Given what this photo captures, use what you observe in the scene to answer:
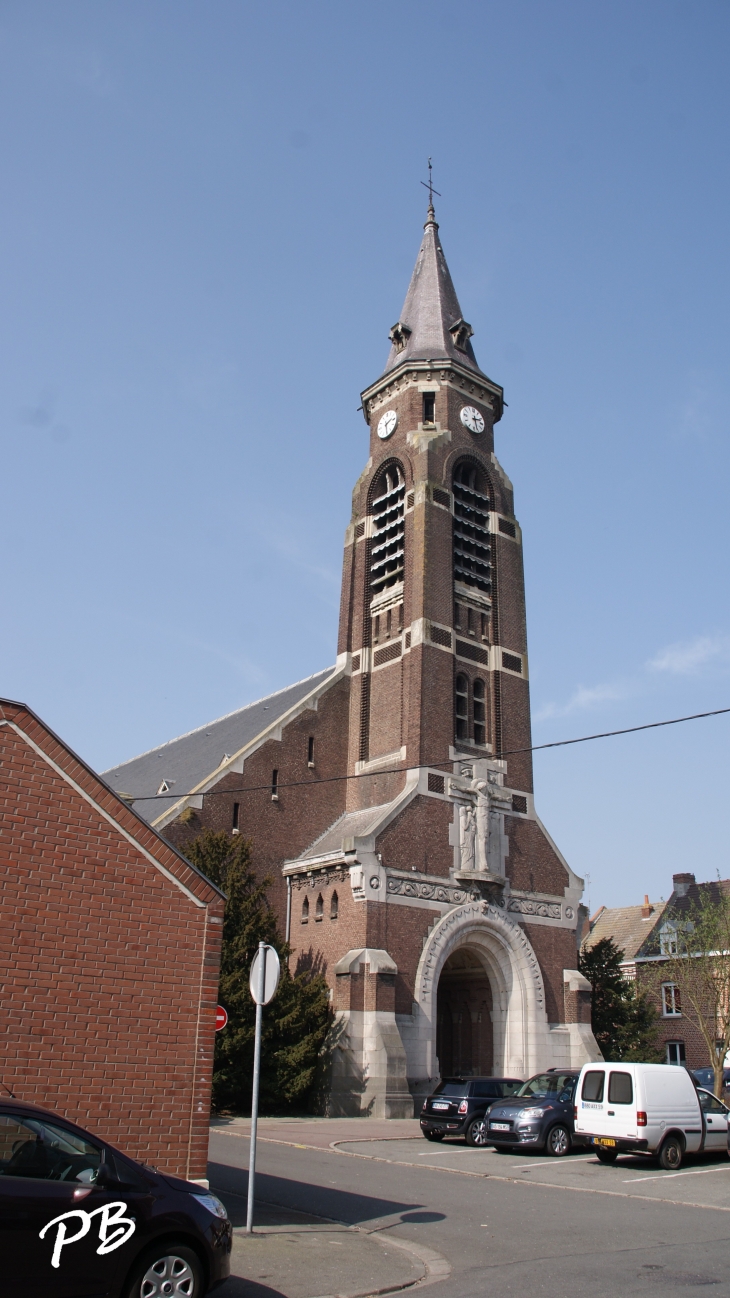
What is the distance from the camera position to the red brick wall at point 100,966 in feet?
33.4

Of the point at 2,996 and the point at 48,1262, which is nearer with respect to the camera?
the point at 48,1262

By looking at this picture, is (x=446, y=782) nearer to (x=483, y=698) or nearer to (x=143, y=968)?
(x=483, y=698)

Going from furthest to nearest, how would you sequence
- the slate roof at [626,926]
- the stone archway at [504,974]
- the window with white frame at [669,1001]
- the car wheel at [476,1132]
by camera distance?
the slate roof at [626,926]
the window with white frame at [669,1001]
the stone archway at [504,974]
the car wheel at [476,1132]

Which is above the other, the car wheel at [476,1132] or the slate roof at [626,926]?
the slate roof at [626,926]

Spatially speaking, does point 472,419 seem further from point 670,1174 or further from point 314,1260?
point 314,1260

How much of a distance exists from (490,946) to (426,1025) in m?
4.02

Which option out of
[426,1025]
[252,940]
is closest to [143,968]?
[252,940]

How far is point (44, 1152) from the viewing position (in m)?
6.88

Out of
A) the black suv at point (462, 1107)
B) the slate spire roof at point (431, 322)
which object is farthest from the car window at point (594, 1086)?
the slate spire roof at point (431, 322)

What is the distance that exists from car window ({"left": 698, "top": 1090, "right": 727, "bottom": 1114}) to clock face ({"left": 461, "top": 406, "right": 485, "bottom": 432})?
2666cm

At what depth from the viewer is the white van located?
1650cm

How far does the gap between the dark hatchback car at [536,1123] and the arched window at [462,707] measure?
51.2ft

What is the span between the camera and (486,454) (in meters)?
39.2

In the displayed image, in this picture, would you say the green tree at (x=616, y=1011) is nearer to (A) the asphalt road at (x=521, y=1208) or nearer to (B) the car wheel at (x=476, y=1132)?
(B) the car wheel at (x=476, y=1132)
